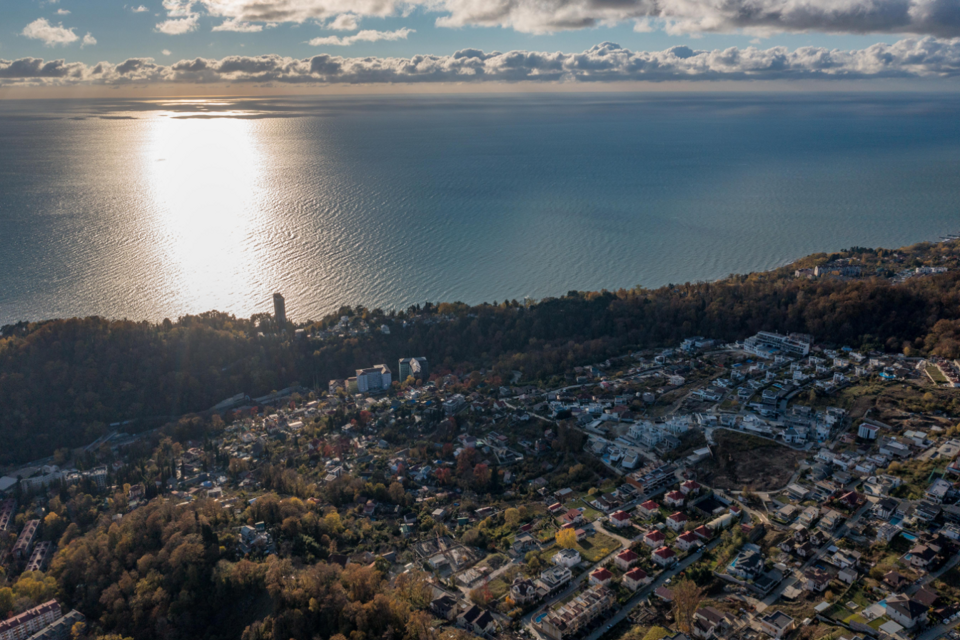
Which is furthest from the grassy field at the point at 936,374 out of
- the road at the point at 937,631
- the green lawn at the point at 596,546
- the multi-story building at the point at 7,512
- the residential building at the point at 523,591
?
the multi-story building at the point at 7,512

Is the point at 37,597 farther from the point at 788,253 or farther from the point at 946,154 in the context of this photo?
the point at 946,154

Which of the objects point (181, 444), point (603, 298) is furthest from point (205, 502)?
point (603, 298)

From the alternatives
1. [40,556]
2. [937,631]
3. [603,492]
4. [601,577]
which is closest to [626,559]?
[601,577]

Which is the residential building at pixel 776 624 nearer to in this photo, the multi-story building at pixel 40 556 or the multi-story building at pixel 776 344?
the multi-story building at pixel 776 344

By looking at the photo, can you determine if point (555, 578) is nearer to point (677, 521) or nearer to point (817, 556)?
point (677, 521)

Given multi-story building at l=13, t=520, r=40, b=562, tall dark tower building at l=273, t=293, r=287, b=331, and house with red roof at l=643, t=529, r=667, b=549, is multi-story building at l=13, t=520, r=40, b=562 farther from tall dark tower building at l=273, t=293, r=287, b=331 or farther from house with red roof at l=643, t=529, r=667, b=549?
house with red roof at l=643, t=529, r=667, b=549

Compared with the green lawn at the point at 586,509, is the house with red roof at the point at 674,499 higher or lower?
higher

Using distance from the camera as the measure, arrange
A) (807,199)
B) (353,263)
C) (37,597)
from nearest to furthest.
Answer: (37,597), (353,263), (807,199)
